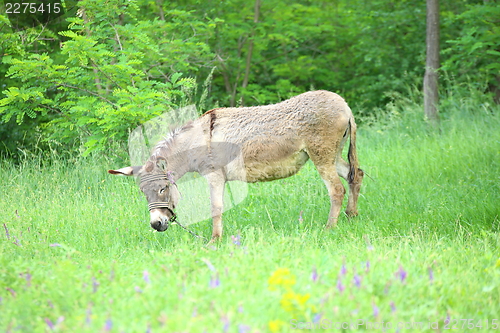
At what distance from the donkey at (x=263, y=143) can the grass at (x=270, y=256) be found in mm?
629

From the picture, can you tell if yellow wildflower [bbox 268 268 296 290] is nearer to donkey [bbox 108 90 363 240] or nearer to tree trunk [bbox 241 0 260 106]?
donkey [bbox 108 90 363 240]

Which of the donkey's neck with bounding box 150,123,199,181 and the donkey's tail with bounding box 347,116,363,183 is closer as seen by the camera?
the donkey's neck with bounding box 150,123,199,181

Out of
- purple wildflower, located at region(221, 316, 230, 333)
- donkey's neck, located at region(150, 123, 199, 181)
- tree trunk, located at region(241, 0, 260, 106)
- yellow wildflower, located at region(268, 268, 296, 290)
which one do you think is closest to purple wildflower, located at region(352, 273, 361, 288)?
yellow wildflower, located at region(268, 268, 296, 290)

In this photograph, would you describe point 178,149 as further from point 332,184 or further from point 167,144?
point 332,184

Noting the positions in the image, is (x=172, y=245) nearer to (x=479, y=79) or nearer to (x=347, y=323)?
(x=347, y=323)

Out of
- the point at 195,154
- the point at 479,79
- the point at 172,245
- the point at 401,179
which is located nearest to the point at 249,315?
the point at 172,245

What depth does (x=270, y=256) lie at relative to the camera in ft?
12.6

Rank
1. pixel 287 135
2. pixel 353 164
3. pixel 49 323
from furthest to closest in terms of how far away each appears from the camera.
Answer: pixel 353 164, pixel 287 135, pixel 49 323

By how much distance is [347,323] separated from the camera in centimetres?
287

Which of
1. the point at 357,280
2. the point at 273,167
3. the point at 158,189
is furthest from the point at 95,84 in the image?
the point at 357,280

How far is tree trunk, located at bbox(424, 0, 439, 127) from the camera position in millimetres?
9547

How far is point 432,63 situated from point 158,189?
264 inches

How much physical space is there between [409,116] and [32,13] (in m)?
7.77

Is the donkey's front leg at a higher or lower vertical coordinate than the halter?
lower
